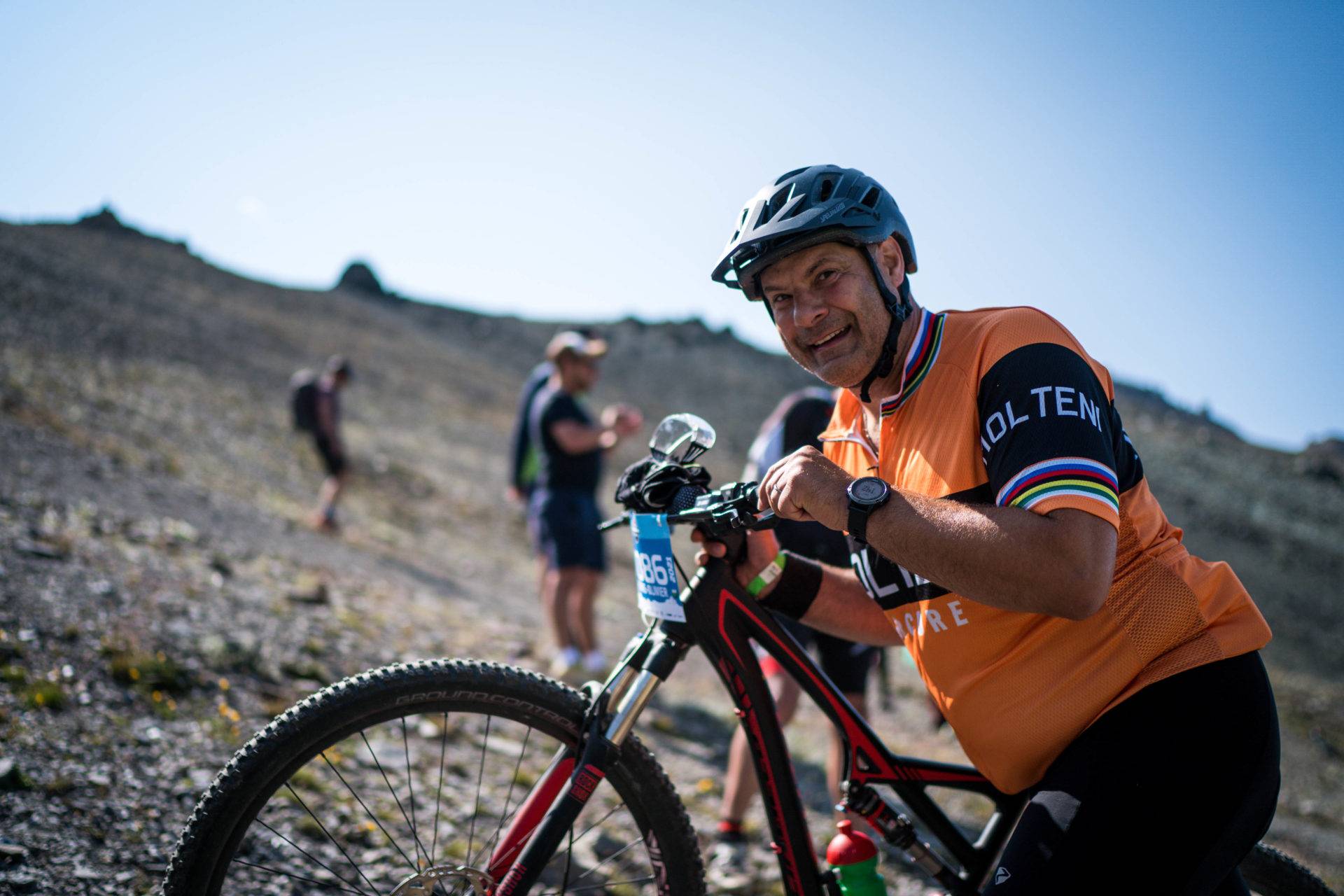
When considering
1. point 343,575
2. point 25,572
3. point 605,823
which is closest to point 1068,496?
point 605,823

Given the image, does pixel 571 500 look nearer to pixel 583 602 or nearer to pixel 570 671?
pixel 583 602

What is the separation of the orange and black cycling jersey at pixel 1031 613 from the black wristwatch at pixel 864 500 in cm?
23

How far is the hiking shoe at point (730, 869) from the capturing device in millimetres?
3538

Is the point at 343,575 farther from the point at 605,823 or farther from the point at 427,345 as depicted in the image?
the point at 427,345

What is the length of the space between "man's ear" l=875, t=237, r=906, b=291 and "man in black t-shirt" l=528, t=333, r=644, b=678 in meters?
4.00

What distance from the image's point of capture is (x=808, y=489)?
6.38ft

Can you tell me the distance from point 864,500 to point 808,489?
16 cm

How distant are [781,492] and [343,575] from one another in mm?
7216

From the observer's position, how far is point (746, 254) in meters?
2.40

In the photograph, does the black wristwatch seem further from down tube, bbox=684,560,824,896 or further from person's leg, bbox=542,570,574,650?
person's leg, bbox=542,570,574,650

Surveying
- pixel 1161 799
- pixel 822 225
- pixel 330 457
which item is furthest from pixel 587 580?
pixel 330 457

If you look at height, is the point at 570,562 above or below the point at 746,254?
below

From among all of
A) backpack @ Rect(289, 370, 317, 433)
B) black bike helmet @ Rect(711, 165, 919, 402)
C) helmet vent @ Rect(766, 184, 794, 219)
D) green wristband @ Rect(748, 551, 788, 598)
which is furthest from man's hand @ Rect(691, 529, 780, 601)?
backpack @ Rect(289, 370, 317, 433)

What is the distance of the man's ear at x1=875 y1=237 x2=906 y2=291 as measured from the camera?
234 cm
